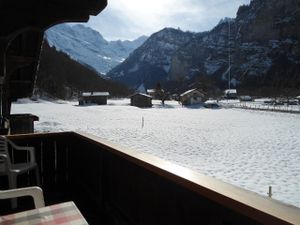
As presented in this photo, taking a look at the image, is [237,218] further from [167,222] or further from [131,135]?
[131,135]

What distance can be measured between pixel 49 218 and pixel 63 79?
101 metres

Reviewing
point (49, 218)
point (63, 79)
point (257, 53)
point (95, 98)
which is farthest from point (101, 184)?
point (257, 53)

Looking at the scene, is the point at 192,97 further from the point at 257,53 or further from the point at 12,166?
the point at 257,53

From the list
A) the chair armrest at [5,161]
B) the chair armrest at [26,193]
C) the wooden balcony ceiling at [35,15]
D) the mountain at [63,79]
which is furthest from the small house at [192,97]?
the chair armrest at [26,193]

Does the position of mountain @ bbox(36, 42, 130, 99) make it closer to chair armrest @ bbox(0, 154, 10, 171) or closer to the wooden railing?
the wooden railing

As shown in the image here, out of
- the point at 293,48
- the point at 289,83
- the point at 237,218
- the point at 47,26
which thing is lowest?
the point at 237,218

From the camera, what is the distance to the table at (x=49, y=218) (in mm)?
1583

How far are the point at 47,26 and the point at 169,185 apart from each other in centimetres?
424

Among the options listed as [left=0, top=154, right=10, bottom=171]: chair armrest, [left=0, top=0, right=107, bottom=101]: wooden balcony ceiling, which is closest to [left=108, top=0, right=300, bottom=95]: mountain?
[left=0, top=0, right=107, bottom=101]: wooden balcony ceiling

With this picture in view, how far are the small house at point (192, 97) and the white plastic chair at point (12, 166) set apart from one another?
6089 centimetres

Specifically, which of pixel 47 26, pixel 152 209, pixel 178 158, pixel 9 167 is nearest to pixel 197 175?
pixel 152 209

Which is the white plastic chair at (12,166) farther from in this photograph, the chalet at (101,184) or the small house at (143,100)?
the small house at (143,100)

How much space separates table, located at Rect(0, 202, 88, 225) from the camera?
1.58 m

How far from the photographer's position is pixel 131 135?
19.4 m
